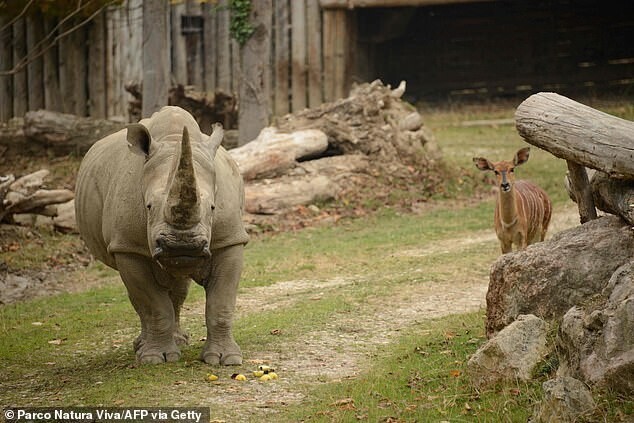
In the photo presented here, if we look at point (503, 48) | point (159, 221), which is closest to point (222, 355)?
point (159, 221)

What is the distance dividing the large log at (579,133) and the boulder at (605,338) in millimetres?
767

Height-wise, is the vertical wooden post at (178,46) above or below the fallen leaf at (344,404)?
above

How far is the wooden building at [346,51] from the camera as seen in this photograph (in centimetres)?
2148

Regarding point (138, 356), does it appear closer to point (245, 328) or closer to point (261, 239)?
point (245, 328)

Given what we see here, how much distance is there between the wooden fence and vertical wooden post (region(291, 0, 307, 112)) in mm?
20

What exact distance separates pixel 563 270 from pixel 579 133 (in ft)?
3.12

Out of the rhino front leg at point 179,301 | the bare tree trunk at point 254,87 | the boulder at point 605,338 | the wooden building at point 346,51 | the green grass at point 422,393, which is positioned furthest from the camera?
the wooden building at point 346,51

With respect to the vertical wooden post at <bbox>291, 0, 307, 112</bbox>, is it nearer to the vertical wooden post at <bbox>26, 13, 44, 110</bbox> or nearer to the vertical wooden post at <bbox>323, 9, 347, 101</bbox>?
the vertical wooden post at <bbox>323, 9, 347, 101</bbox>

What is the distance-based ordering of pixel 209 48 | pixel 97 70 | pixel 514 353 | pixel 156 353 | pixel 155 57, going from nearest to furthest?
pixel 514 353
pixel 156 353
pixel 155 57
pixel 97 70
pixel 209 48

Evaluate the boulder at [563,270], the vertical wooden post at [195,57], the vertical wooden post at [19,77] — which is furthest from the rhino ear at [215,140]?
the vertical wooden post at [195,57]

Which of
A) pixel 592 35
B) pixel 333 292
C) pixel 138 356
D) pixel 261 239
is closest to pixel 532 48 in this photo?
pixel 592 35

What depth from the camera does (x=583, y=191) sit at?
8.02 m

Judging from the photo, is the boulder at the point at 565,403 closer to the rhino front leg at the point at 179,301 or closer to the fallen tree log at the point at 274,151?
the rhino front leg at the point at 179,301

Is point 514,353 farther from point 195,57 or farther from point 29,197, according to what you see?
point 195,57
